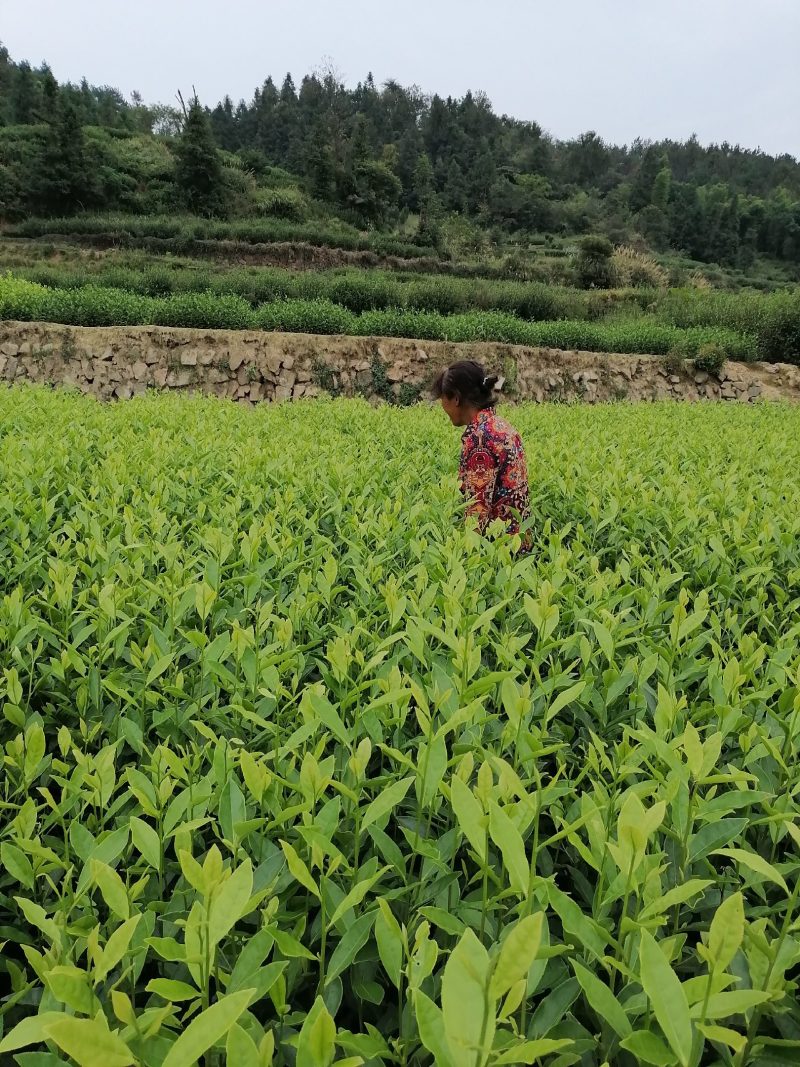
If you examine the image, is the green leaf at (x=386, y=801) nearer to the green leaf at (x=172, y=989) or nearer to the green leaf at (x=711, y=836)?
the green leaf at (x=172, y=989)

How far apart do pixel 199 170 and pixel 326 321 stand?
28329 millimetres

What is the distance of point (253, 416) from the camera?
257 inches

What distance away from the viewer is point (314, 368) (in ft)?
44.0

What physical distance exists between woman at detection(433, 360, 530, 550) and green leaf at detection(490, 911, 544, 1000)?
306cm

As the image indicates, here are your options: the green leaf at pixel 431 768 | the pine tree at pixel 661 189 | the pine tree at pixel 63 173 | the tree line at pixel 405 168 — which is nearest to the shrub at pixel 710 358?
the green leaf at pixel 431 768

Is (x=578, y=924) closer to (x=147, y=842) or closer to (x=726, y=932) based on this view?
(x=726, y=932)

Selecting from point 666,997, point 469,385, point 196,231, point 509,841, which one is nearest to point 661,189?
point 196,231

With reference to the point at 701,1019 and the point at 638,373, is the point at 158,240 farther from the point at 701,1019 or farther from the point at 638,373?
the point at 701,1019

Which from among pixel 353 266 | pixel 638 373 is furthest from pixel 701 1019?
pixel 353 266

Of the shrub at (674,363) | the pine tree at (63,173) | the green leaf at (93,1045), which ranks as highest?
the pine tree at (63,173)

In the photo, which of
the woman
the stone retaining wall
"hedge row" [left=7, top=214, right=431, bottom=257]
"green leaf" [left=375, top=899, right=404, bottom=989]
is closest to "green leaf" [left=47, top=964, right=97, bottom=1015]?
"green leaf" [left=375, top=899, right=404, bottom=989]

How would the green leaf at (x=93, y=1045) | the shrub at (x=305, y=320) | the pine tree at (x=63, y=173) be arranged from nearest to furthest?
1. the green leaf at (x=93, y=1045)
2. the shrub at (x=305, y=320)
3. the pine tree at (x=63, y=173)

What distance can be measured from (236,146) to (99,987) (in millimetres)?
73507

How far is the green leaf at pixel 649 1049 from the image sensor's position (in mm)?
739
